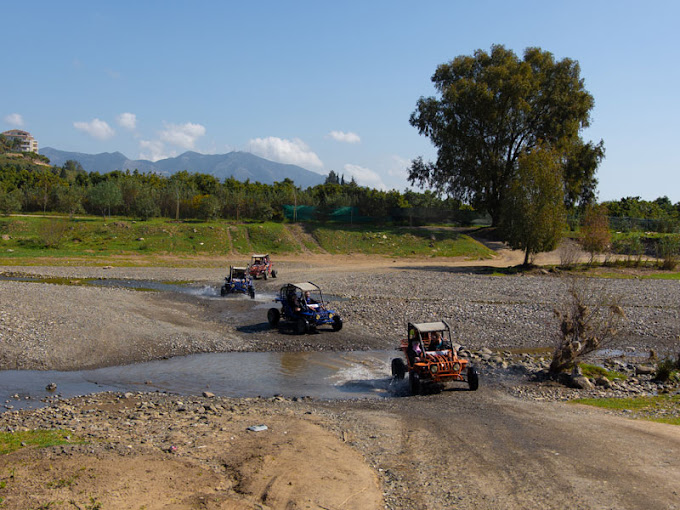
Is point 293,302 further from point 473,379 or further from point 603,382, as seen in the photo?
point 603,382

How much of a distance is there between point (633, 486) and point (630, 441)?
250 cm

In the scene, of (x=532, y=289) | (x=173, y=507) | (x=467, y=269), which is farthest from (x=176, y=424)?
(x=467, y=269)

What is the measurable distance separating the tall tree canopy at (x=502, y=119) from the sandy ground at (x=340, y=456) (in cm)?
4983

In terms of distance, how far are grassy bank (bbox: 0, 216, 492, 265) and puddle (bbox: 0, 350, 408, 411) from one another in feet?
117

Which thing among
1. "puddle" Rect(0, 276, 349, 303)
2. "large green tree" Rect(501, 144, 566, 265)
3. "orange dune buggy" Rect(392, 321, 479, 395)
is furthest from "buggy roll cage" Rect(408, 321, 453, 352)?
"large green tree" Rect(501, 144, 566, 265)

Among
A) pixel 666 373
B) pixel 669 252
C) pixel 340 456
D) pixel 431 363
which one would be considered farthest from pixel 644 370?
pixel 669 252

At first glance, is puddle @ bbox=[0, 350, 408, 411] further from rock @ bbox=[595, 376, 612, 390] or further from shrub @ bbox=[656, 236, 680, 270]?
shrub @ bbox=[656, 236, 680, 270]

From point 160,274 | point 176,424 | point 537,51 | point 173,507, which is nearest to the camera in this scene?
point 173,507

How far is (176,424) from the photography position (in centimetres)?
1290

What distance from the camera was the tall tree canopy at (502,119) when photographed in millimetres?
61469

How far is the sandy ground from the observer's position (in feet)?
29.9

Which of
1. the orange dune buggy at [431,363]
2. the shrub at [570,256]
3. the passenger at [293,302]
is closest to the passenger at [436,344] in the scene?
the orange dune buggy at [431,363]

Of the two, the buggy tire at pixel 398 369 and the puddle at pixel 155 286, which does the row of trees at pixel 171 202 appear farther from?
the buggy tire at pixel 398 369

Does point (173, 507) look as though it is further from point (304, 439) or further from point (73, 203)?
point (73, 203)
